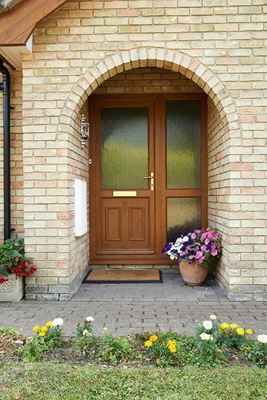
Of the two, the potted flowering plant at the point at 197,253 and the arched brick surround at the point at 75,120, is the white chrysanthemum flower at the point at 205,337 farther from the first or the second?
the potted flowering plant at the point at 197,253

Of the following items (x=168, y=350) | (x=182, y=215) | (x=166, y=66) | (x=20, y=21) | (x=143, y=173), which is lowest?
(x=168, y=350)

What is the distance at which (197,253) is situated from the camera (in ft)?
15.5

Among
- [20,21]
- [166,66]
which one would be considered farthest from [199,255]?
[20,21]

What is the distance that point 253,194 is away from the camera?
4266 millimetres

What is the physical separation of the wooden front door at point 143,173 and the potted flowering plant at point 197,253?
28.1 inches

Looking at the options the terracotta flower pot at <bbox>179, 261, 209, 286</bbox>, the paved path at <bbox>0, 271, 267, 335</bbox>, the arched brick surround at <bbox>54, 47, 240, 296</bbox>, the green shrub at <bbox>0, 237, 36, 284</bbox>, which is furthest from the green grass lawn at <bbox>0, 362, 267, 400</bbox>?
the terracotta flower pot at <bbox>179, 261, 209, 286</bbox>

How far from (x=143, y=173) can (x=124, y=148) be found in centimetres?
47

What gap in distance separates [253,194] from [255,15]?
1.99 m

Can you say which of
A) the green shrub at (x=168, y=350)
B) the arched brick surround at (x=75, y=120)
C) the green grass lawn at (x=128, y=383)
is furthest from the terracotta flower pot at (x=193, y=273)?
the green grass lawn at (x=128, y=383)

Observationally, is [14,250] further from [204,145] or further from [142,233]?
[204,145]

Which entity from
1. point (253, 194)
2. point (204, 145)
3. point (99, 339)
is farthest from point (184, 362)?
point (204, 145)

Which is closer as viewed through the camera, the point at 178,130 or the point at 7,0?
the point at 7,0

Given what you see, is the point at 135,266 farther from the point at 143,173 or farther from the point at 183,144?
the point at 183,144

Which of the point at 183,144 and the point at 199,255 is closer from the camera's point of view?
the point at 199,255
